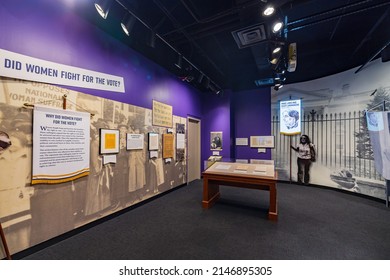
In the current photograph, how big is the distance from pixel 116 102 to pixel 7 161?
165 cm

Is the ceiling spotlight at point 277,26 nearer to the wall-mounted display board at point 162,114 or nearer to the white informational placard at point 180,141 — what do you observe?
the wall-mounted display board at point 162,114

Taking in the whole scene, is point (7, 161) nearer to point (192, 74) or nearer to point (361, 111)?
point (192, 74)

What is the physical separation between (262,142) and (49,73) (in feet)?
19.2

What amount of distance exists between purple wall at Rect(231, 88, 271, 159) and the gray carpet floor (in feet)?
8.53

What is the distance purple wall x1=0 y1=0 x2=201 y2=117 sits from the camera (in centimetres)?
189

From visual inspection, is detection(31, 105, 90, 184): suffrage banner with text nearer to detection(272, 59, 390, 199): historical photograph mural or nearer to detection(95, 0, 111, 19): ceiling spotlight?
detection(95, 0, 111, 19): ceiling spotlight

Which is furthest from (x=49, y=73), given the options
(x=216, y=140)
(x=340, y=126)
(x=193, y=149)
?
(x=340, y=126)

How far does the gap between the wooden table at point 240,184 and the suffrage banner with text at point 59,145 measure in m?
2.21

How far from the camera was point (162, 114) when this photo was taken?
13.6 ft

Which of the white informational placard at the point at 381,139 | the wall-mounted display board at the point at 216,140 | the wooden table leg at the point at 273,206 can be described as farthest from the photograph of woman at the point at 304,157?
the wooden table leg at the point at 273,206

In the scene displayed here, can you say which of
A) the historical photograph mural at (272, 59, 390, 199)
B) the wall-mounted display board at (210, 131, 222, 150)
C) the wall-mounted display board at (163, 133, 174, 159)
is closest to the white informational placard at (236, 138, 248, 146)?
the wall-mounted display board at (210, 131, 222, 150)

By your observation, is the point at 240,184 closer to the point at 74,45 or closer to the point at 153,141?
the point at 153,141

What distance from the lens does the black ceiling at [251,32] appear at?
2.68 m

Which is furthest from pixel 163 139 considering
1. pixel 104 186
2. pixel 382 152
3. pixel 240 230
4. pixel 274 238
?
pixel 382 152
